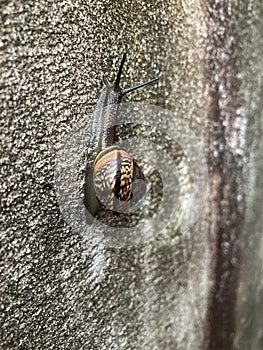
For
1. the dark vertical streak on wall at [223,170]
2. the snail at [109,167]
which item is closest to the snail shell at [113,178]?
the snail at [109,167]

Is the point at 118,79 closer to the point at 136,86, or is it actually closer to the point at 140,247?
the point at 136,86

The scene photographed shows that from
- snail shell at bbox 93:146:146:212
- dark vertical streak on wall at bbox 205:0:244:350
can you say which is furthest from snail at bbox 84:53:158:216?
dark vertical streak on wall at bbox 205:0:244:350

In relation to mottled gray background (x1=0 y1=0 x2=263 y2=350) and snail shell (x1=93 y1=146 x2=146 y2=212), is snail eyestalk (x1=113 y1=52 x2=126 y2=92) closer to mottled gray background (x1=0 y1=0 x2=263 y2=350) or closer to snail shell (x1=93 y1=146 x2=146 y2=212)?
mottled gray background (x1=0 y1=0 x2=263 y2=350)

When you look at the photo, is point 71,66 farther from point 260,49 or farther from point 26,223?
point 260,49

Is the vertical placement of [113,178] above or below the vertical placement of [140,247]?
above

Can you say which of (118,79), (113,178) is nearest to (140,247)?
(113,178)

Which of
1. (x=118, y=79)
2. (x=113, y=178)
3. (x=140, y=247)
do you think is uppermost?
(x=118, y=79)

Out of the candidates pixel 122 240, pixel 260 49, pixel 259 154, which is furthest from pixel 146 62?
pixel 259 154
